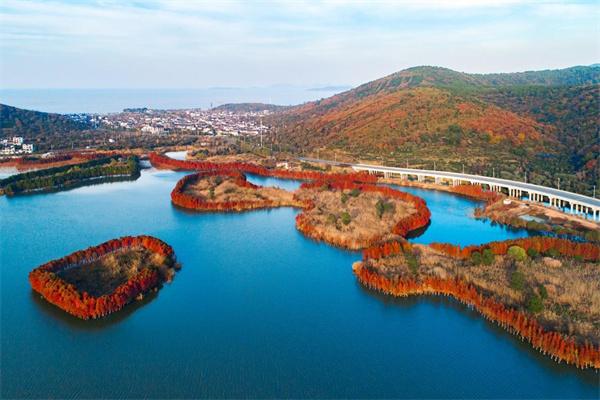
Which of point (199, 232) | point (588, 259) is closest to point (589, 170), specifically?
point (588, 259)

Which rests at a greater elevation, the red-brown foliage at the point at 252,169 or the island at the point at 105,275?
the red-brown foliage at the point at 252,169

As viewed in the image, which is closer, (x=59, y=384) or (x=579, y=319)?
(x=59, y=384)

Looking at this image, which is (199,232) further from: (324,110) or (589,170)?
(324,110)

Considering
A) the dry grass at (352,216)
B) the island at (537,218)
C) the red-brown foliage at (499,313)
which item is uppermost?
the dry grass at (352,216)

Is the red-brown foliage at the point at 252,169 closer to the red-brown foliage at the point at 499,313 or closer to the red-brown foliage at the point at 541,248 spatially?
the red-brown foliage at the point at 541,248

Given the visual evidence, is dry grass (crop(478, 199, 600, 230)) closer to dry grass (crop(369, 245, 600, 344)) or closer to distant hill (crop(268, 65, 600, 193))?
distant hill (crop(268, 65, 600, 193))

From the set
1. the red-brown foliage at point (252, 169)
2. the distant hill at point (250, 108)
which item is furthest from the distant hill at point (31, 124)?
the distant hill at point (250, 108)

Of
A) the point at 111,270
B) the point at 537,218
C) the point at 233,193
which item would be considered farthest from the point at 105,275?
the point at 537,218
